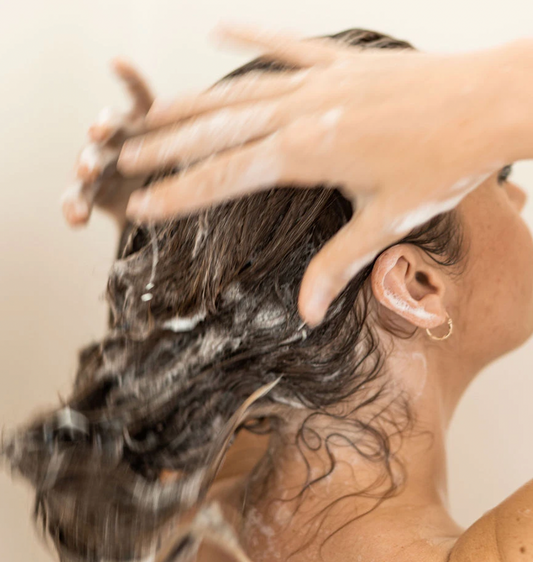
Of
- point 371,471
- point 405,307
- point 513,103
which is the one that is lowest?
point 371,471

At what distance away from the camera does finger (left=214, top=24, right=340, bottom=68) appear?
0.67 m

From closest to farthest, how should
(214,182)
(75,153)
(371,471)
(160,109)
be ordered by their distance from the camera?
(214,182)
(160,109)
(371,471)
(75,153)

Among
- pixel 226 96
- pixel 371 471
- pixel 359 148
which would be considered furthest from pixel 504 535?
pixel 226 96

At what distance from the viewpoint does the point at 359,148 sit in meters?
0.56

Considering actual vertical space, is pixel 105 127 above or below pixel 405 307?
above

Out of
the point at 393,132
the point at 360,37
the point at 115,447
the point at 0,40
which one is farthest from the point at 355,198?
the point at 0,40

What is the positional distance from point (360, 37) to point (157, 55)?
73 cm

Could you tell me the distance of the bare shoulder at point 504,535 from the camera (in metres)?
0.63

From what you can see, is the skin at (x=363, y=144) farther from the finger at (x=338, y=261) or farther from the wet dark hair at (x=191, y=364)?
the wet dark hair at (x=191, y=364)

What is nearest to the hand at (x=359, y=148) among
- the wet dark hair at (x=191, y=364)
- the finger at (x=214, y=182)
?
the finger at (x=214, y=182)

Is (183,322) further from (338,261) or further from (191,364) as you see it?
(338,261)

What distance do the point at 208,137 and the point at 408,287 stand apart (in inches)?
12.6

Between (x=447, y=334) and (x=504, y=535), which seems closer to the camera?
(x=504, y=535)

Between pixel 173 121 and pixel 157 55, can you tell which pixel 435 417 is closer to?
pixel 173 121
